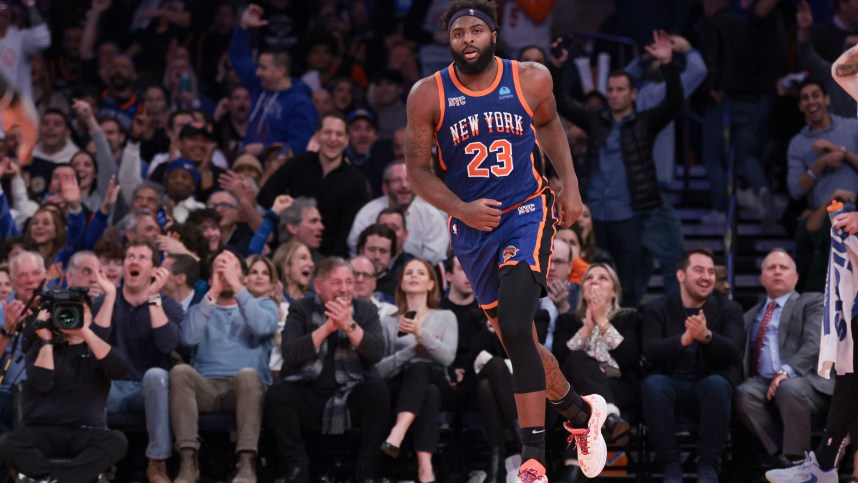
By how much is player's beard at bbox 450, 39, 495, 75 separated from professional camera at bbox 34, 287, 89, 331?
344 cm

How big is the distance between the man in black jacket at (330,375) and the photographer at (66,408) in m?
1.15

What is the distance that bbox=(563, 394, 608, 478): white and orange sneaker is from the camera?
7324 mm

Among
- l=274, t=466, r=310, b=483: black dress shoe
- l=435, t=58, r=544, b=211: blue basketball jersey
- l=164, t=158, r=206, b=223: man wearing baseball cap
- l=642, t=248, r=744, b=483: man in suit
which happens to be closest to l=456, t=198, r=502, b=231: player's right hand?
l=435, t=58, r=544, b=211: blue basketball jersey

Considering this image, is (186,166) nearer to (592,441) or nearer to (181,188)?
(181,188)

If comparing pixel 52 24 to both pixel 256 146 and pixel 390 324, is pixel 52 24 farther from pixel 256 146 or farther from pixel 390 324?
pixel 390 324

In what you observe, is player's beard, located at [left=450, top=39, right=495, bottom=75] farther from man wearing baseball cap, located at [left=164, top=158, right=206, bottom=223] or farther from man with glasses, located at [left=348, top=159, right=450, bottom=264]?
man wearing baseball cap, located at [left=164, top=158, right=206, bottom=223]

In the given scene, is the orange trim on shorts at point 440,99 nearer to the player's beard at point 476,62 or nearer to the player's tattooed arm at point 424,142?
the player's tattooed arm at point 424,142

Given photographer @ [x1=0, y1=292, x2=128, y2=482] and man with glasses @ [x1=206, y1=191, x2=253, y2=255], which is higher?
man with glasses @ [x1=206, y1=191, x2=253, y2=255]

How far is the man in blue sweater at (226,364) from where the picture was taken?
30.8ft

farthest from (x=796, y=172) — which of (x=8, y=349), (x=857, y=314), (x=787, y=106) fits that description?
(x=8, y=349)

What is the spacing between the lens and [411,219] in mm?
11375

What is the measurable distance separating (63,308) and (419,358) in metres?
2.52

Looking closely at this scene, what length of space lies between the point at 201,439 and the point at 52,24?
26.0ft

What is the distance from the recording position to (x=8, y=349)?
9984 mm
